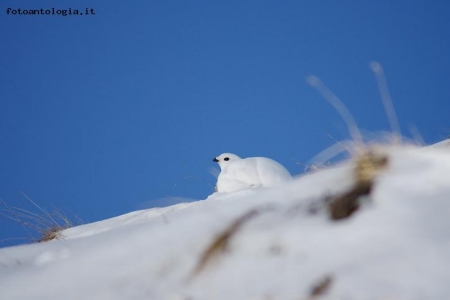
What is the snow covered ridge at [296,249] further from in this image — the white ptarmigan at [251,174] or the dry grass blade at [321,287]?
the white ptarmigan at [251,174]

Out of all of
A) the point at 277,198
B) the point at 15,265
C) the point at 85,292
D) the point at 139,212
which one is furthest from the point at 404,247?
the point at 139,212

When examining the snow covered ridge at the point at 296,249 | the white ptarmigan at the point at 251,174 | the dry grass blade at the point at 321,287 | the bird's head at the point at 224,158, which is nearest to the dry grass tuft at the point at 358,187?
the snow covered ridge at the point at 296,249

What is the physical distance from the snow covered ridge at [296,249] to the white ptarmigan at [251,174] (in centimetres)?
519

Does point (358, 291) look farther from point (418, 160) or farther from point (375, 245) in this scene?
point (418, 160)

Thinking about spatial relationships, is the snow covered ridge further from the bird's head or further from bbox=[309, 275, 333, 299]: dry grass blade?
the bird's head

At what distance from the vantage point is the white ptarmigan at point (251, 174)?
693cm

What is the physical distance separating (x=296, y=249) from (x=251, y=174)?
18.5ft

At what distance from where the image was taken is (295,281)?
1.31m

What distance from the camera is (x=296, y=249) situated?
4.55 ft

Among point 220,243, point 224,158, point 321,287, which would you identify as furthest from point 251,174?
point 321,287

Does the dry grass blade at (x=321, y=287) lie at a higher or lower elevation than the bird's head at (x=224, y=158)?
lower

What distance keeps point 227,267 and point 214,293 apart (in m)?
0.09

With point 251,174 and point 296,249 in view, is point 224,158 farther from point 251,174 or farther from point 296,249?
point 296,249

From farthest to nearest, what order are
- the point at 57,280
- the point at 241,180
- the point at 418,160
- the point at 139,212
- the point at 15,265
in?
the point at 241,180
the point at 139,212
the point at 15,265
the point at 57,280
the point at 418,160
